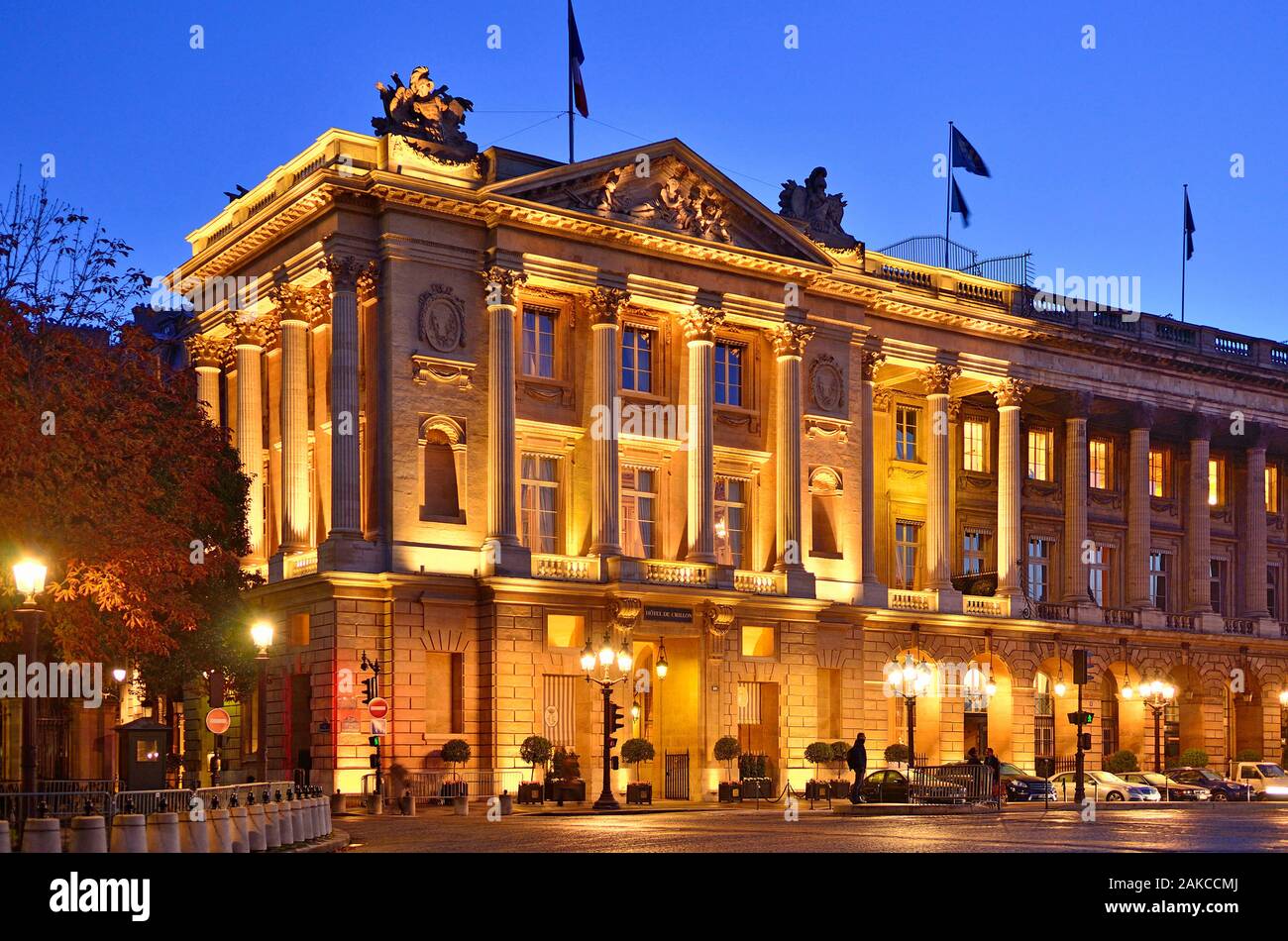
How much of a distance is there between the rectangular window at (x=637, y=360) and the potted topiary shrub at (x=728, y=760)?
12.6m

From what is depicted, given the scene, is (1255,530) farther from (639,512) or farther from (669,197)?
(669,197)

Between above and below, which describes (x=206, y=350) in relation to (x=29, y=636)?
above

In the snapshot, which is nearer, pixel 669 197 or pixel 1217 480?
pixel 669 197

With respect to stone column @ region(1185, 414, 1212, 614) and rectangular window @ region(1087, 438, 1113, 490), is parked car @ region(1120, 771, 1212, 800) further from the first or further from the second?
rectangular window @ region(1087, 438, 1113, 490)

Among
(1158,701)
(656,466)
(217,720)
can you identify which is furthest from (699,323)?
(1158,701)

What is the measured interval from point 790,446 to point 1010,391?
1289cm

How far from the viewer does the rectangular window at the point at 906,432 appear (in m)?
71.2

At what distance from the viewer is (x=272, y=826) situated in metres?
27.1

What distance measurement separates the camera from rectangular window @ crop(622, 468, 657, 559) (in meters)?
60.8

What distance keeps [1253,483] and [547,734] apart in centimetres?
3992

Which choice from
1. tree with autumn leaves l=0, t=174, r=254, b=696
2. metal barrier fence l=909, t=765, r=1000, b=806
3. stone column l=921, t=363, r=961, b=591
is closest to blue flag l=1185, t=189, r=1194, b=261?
stone column l=921, t=363, r=961, b=591
